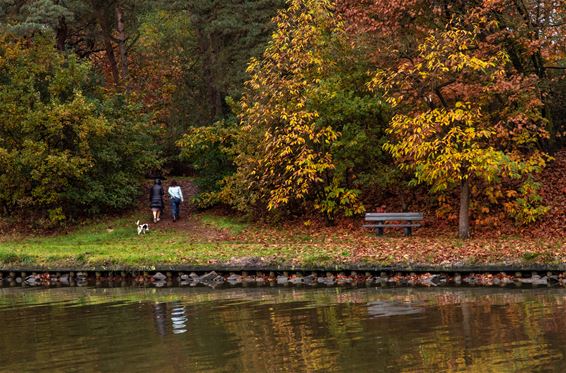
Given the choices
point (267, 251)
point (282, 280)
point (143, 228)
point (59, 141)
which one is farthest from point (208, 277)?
point (59, 141)

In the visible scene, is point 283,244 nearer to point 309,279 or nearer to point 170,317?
point 309,279

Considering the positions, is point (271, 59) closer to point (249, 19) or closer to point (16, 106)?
point (249, 19)

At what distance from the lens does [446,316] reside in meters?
14.4

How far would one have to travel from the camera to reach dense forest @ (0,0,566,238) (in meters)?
26.1

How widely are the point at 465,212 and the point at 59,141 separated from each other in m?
16.1

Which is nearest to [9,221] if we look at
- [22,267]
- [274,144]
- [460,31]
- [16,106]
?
[16,106]

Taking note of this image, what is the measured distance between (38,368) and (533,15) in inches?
914

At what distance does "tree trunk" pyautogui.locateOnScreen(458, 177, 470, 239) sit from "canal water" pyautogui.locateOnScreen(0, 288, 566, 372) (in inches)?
313

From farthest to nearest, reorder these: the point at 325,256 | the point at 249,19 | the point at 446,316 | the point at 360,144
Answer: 1. the point at 249,19
2. the point at 360,144
3. the point at 325,256
4. the point at 446,316

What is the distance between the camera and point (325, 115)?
2967 centimetres

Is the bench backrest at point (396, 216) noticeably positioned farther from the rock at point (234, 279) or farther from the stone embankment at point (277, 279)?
the rock at point (234, 279)

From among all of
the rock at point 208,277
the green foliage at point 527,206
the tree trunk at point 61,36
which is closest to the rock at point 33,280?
the rock at point 208,277

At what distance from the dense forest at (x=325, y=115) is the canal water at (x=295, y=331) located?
9051 millimetres

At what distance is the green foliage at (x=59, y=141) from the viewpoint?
31641 mm
